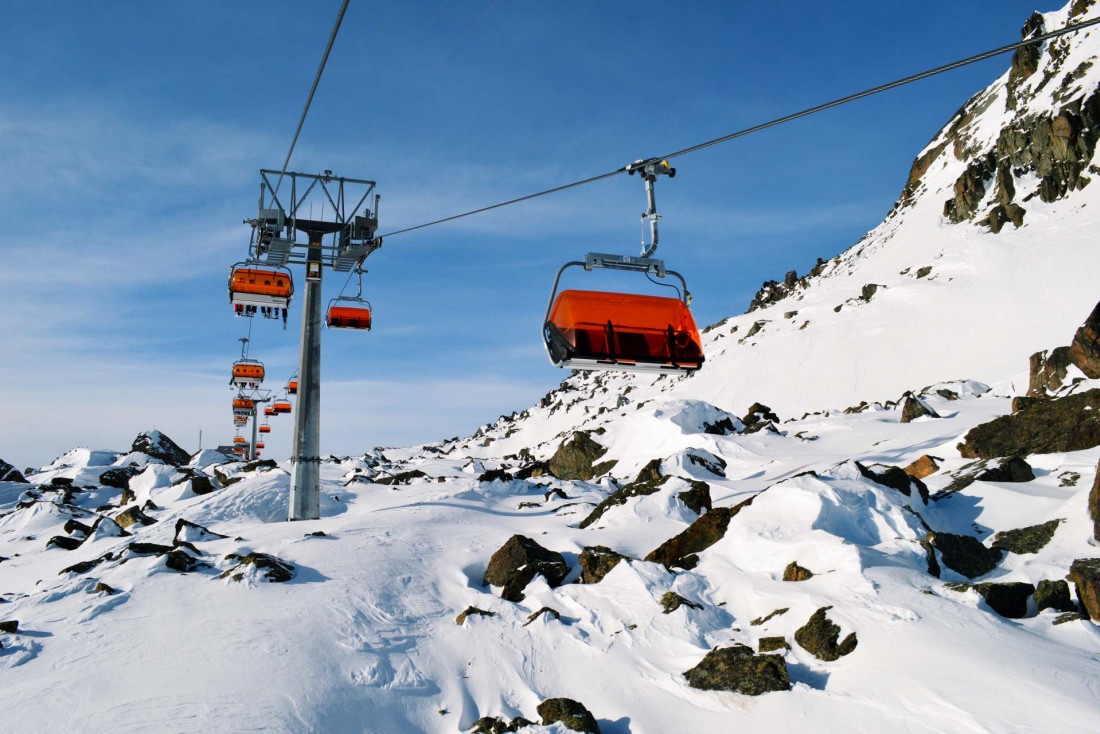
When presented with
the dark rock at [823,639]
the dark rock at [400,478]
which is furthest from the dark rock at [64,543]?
A: the dark rock at [823,639]

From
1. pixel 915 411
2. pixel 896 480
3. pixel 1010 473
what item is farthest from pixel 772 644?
pixel 915 411

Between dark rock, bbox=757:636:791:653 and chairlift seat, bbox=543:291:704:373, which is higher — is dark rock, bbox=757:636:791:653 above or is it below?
below

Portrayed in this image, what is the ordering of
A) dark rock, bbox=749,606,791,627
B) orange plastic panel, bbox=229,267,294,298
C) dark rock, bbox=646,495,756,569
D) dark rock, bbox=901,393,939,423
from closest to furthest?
1. dark rock, bbox=749,606,791,627
2. dark rock, bbox=646,495,756,569
3. orange plastic panel, bbox=229,267,294,298
4. dark rock, bbox=901,393,939,423

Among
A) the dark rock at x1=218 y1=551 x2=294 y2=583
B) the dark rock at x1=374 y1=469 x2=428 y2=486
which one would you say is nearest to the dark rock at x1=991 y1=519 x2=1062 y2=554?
the dark rock at x1=218 y1=551 x2=294 y2=583

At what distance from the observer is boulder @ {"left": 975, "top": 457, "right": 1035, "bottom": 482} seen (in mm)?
12922

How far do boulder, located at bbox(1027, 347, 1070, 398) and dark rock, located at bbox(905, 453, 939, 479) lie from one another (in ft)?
35.5

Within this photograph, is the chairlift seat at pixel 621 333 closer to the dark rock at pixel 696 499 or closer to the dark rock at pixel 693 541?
the dark rock at pixel 693 541

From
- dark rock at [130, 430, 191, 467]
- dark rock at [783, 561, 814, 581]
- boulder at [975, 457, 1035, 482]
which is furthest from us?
dark rock at [130, 430, 191, 467]

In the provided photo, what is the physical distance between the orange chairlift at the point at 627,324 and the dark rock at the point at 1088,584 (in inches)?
197

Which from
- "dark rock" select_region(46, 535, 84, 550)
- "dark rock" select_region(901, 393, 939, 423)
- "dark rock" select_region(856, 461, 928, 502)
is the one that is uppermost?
"dark rock" select_region(901, 393, 939, 423)

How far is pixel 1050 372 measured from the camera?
80.5 feet

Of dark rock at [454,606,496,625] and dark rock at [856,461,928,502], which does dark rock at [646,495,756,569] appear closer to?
dark rock at [856,461,928,502]

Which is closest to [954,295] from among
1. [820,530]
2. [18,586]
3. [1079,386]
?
[1079,386]

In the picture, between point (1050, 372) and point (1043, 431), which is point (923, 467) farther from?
point (1050, 372)
